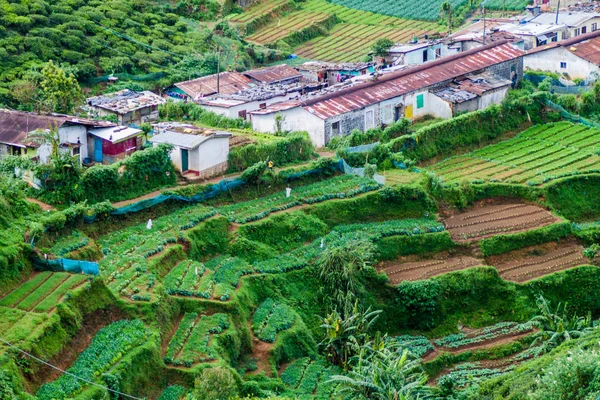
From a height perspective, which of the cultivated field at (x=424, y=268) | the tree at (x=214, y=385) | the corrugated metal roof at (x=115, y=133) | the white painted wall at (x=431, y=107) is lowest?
the cultivated field at (x=424, y=268)

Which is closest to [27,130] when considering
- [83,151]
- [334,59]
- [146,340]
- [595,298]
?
[83,151]

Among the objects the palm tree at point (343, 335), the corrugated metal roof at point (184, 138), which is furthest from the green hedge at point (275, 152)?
the palm tree at point (343, 335)

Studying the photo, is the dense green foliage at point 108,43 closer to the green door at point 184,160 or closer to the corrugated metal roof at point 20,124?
the corrugated metal roof at point 20,124

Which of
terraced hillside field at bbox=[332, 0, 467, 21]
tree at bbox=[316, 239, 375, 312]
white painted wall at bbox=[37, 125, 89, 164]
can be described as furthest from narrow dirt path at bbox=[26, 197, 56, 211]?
terraced hillside field at bbox=[332, 0, 467, 21]

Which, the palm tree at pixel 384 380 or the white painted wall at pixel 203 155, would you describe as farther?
the white painted wall at pixel 203 155

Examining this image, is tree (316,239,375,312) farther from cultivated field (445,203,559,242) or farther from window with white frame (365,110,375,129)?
window with white frame (365,110,375,129)

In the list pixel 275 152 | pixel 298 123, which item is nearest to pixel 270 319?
pixel 275 152
